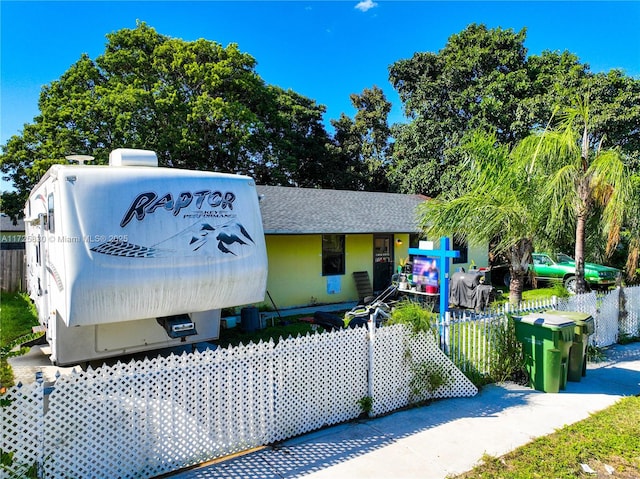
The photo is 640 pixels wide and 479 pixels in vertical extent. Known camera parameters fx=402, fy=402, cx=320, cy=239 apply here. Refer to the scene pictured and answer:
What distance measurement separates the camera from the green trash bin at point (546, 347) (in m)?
6.26

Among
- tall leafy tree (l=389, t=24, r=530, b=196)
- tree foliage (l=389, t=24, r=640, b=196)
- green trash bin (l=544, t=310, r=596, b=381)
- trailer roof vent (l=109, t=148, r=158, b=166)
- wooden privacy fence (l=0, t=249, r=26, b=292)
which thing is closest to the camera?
trailer roof vent (l=109, t=148, r=158, b=166)

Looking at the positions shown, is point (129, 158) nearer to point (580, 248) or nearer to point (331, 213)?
point (331, 213)

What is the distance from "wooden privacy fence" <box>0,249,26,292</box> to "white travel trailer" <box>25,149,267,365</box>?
933 centimetres

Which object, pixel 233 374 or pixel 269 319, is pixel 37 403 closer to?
pixel 233 374

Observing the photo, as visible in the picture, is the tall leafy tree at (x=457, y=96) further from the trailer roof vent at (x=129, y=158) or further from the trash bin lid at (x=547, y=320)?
the trailer roof vent at (x=129, y=158)

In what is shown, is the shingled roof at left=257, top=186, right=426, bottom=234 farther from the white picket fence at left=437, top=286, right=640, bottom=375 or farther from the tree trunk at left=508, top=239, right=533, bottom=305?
the tree trunk at left=508, top=239, right=533, bottom=305

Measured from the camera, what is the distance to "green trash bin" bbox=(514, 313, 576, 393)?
6262 mm

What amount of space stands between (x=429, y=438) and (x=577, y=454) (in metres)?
1.58

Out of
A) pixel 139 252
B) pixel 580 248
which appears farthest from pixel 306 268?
pixel 139 252

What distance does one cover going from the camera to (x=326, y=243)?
1345 cm

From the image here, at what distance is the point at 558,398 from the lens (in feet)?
20.0

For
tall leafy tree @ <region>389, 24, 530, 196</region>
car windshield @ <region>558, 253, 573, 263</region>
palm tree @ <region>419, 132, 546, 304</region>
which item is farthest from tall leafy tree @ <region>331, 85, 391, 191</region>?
palm tree @ <region>419, 132, 546, 304</region>

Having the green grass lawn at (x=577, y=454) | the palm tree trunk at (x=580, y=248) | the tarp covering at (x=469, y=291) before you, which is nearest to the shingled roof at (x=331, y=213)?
the tarp covering at (x=469, y=291)

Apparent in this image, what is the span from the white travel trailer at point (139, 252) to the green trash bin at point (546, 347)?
14.6ft
